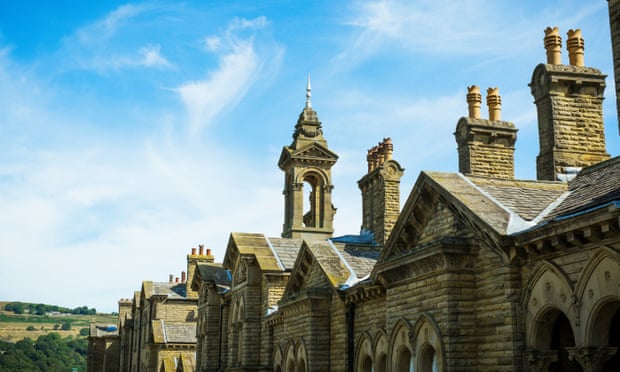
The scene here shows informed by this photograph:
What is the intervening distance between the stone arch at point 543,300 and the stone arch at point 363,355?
7226 millimetres

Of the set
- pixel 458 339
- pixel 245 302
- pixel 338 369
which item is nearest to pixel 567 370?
pixel 458 339

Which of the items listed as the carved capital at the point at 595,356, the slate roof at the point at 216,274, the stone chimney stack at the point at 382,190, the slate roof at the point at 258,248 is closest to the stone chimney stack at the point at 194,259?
the slate roof at the point at 216,274

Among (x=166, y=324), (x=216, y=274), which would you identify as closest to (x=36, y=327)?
(x=166, y=324)

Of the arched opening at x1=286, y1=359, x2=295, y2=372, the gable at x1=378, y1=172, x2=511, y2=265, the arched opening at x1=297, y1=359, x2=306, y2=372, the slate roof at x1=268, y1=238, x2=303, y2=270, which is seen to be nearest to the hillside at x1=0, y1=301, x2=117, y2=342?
the slate roof at x1=268, y1=238, x2=303, y2=270

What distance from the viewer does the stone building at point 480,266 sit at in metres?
12.0

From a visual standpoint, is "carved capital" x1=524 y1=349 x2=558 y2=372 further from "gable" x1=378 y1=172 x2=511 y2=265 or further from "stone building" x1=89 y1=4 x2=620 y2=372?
"gable" x1=378 y1=172 x2=511 y2=265

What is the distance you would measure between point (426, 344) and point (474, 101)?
8577mm

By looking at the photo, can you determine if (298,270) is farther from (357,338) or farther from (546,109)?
(546,109)

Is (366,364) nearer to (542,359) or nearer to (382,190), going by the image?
(382,190)

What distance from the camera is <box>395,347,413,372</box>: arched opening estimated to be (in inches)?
651

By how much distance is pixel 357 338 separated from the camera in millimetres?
20312

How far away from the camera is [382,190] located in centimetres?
2614

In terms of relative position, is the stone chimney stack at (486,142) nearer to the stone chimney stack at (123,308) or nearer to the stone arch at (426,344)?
the stone arch at (426,344)

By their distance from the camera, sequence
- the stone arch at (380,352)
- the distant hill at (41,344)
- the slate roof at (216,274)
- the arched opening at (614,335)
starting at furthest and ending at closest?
the distant hill at (41,344), the slate roof at (216,274), the stone arch at (380,352), the arched opening at (614,335)
